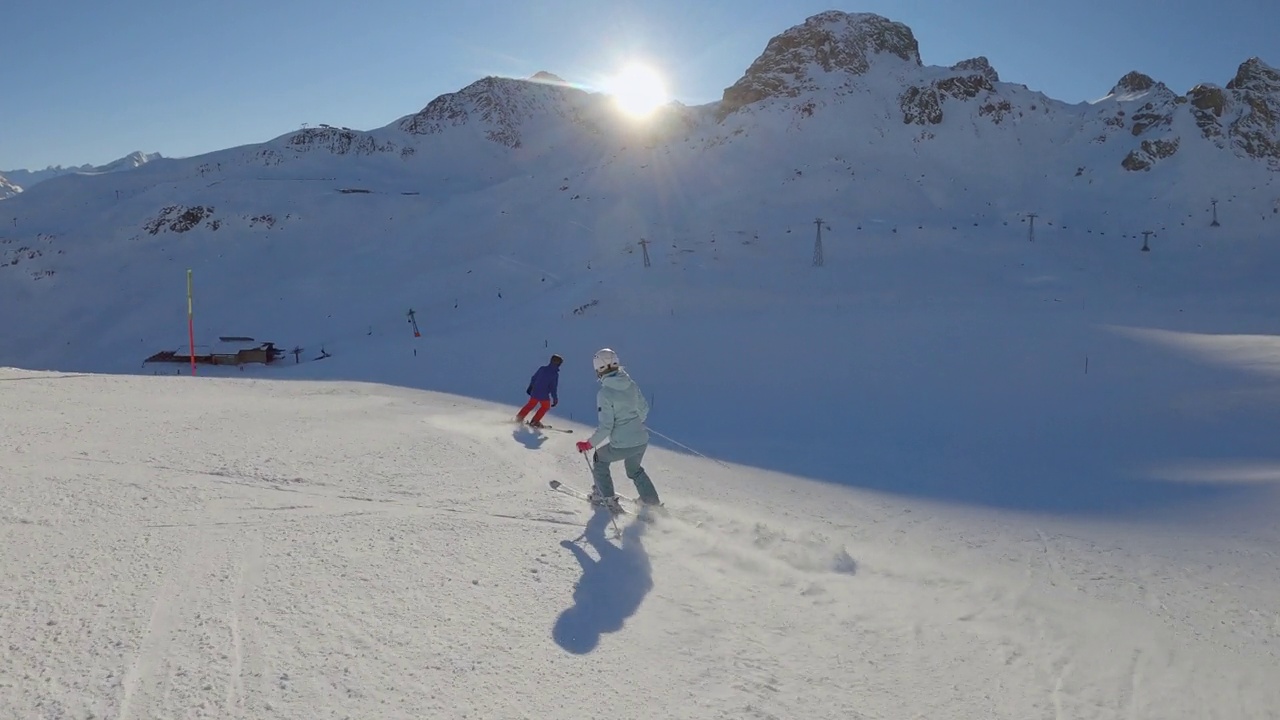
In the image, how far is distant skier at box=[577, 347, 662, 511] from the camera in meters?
7.20

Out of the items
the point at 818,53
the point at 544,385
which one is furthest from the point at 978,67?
the point at 544,385

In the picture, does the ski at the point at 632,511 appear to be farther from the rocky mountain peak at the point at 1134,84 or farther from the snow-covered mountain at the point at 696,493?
the rocky mountain peak at the point at 1134,84

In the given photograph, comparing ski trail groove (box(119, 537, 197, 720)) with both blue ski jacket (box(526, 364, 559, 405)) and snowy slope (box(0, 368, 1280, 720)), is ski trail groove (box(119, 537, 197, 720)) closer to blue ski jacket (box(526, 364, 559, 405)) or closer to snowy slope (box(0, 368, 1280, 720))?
snowy slope (box(0, 368, 1280, 720))

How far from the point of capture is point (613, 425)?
7.25m

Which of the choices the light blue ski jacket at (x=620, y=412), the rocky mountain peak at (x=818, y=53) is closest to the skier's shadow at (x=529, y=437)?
the light blue ski jacket at (x=620, y=412)

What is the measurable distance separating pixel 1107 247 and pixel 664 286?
103ft

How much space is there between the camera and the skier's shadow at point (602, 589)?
4.55 metres

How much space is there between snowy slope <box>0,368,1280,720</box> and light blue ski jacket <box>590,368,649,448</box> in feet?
2.59

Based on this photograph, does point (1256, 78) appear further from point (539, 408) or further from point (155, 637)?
point (155, 637)

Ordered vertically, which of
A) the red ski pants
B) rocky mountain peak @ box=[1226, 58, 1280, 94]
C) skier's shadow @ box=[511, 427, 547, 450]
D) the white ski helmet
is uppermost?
rocky mountain peak @ box=[1226, 58, 1280, 94]

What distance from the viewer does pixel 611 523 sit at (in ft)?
22.5

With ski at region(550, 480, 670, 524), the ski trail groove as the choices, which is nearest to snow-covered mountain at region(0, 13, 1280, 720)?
the ski trail groove

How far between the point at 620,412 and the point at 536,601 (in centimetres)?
265

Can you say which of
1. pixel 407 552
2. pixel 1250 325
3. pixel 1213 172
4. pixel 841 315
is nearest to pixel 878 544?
pixel 407 552
